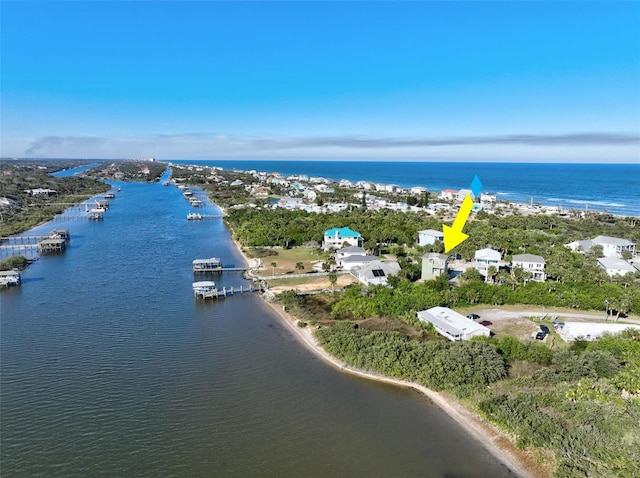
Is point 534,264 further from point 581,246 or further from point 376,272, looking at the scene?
point 376,272

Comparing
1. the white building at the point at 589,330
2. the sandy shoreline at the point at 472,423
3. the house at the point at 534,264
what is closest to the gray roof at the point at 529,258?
the house at the point at 534,264

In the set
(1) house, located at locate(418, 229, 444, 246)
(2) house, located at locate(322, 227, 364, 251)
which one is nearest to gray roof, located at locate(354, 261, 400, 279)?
(2) house, located at locate(322, 227, 364, 251)

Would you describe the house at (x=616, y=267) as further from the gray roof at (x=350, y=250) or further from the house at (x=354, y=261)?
the gray roof at (x=350, y=250)

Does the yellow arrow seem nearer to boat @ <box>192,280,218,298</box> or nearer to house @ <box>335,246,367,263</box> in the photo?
boat @ <box>192,280,218,298</box>

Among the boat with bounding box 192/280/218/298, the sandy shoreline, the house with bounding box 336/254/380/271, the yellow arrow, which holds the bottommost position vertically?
the sandy shoreline

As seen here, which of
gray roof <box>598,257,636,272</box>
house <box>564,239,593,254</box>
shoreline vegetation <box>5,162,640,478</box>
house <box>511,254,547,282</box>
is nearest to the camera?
shoreline vegetation <box>5,162,640,478</box>

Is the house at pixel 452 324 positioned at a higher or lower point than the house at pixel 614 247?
lower
